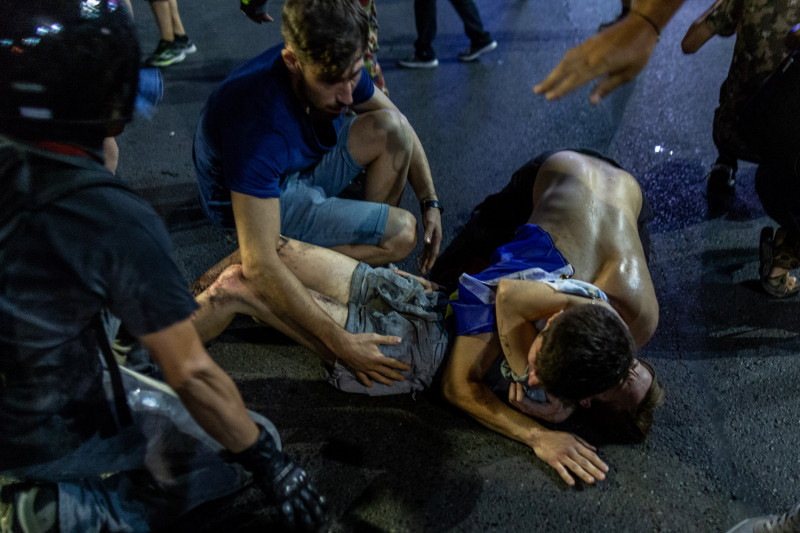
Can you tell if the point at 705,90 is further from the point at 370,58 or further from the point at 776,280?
the point at 370,58

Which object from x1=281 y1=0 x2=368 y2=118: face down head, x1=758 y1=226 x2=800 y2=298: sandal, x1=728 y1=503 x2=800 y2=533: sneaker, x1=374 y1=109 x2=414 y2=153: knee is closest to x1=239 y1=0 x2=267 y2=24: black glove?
x1=374 y1=109 x2=414 y2=153: knee

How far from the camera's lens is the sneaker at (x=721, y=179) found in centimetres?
306

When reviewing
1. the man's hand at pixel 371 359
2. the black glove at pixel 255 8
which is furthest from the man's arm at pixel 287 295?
the black glove at pixel 255 8

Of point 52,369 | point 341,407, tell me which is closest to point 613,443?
point 341,407

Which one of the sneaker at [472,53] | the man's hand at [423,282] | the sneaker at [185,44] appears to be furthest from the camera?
the sneaker at [472,53]

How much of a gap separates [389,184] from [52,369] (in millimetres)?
1530

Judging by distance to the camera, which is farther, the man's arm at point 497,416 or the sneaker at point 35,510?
the man's arm at point 497,416

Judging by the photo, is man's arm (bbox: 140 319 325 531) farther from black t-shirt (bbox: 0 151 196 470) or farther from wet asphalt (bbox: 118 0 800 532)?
wet asphalt (bbox: 118 0 800 532)

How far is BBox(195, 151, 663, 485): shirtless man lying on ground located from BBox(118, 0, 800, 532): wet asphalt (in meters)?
0.13

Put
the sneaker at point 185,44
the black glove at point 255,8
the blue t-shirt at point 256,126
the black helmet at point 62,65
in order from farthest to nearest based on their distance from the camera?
the sneaker at point 185,44, the black glove at point 255,8, the blue t-shirt at point 256,126, the black helmet at point 62,65

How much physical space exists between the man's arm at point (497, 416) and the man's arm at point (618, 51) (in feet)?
2.72

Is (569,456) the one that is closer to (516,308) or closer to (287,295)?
(516,308)

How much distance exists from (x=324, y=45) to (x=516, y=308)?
3.24 feet

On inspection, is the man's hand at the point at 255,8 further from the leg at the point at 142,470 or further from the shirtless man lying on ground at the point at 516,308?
the leg at the point at 142,470
